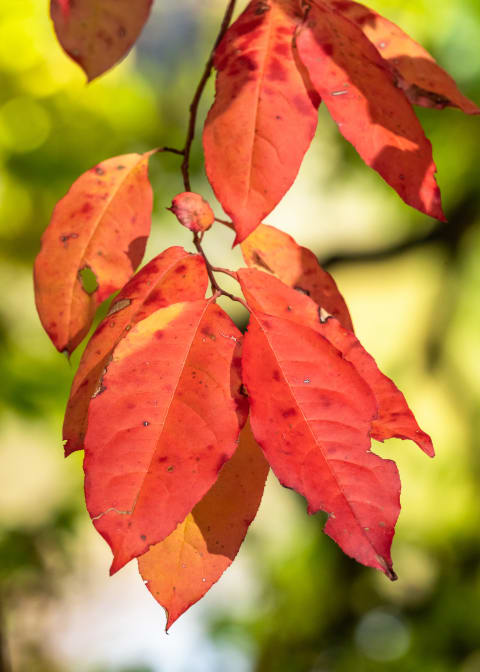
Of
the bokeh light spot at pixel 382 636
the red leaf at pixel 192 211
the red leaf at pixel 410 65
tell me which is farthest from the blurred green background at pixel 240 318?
the red leaf at pixel 192 211

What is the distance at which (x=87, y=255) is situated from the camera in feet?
1.73

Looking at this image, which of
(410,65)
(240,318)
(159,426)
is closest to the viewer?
(159,426)

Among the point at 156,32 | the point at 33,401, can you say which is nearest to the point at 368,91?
the point at 33,401

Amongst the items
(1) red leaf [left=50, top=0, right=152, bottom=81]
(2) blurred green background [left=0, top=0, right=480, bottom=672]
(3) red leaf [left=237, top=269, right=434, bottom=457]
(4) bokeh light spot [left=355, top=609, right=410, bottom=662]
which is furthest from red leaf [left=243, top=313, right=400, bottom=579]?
(4) bokeh light spot [left=355, top=609, right=410, bottom=662]

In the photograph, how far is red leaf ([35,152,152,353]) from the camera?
53 centimetres

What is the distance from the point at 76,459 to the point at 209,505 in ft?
6.89

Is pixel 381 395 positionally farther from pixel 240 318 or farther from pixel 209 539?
pixel 240 318

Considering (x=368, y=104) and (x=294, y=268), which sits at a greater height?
(x=368, y=104)

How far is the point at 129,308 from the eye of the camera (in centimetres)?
45

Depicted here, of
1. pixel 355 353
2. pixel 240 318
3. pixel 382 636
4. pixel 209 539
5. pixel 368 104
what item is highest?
pixel 368 104

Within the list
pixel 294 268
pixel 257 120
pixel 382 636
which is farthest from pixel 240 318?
pixel 257 120

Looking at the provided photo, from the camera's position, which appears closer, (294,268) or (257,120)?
(257,120)

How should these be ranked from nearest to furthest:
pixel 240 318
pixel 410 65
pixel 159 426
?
pixel 159 426, pixel 410 65, pixel 240 318

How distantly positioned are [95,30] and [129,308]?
206 millimetres
